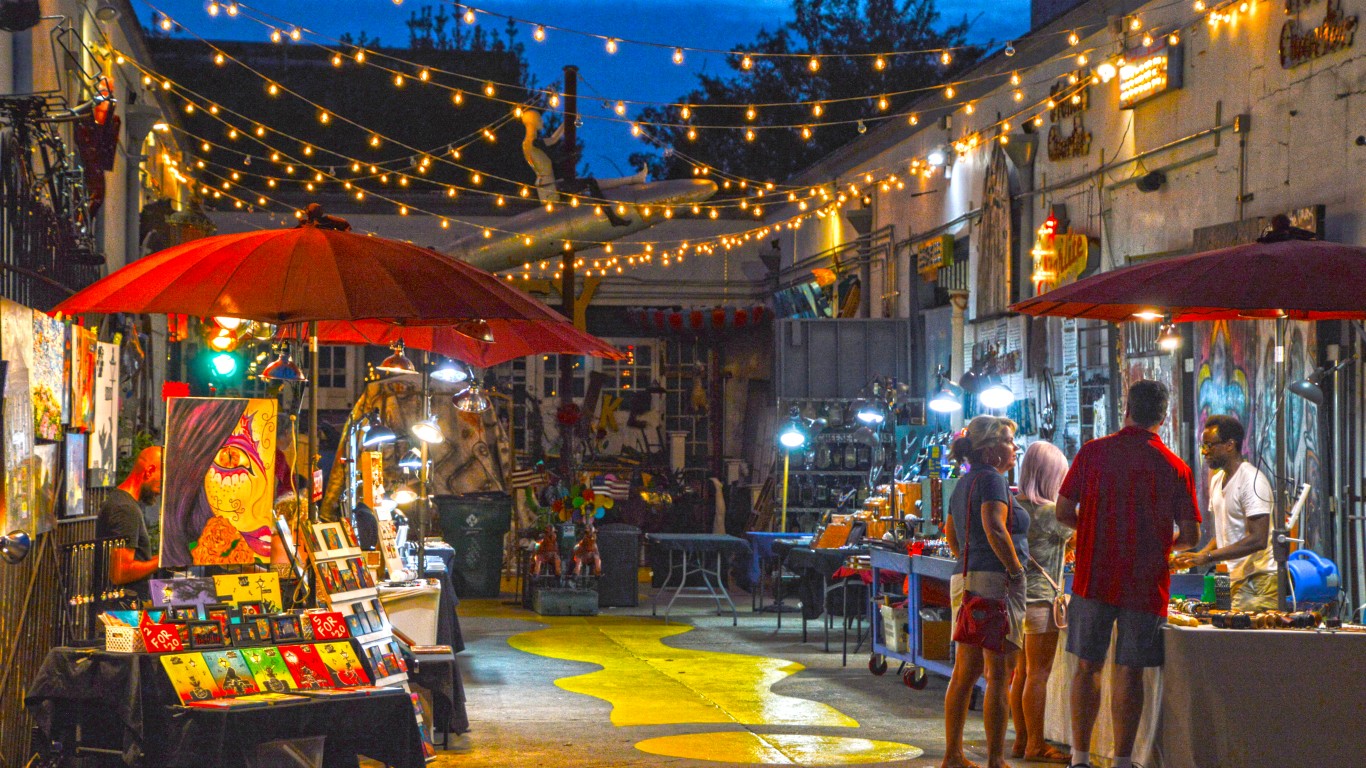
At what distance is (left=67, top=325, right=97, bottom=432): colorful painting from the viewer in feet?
27.0

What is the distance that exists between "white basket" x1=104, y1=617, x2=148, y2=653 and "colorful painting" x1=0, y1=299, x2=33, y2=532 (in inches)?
44.6

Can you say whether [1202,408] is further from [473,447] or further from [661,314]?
[661,314]

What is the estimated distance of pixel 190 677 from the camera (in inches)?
222

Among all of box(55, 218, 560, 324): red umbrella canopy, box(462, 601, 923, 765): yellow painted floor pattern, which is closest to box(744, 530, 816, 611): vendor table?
box(462, 601, 923, 765): yellow painted floor pattern

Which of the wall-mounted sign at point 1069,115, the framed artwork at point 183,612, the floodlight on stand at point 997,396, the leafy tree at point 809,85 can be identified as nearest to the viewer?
the framed artwork at point 183,612

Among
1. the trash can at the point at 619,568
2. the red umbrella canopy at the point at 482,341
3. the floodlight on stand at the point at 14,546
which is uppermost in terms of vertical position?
the red umbrella canopy at the point at 482,341

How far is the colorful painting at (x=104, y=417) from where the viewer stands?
9.17 m

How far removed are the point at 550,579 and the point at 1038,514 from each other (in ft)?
27.6

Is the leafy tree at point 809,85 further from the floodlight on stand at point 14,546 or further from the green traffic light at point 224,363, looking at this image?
the floodlight on stand at point 14,546

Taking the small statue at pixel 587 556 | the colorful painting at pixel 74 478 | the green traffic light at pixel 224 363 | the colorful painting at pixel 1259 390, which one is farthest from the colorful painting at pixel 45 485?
the green traffic light at pixel 224 363

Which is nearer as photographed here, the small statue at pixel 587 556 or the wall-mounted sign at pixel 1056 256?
the wall-mounted sign at pixel 1056 256

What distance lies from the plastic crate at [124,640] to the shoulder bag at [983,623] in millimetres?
3713

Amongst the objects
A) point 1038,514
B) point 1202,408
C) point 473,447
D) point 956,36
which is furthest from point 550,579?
point 956,36

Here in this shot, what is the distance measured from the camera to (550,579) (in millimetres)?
15703
